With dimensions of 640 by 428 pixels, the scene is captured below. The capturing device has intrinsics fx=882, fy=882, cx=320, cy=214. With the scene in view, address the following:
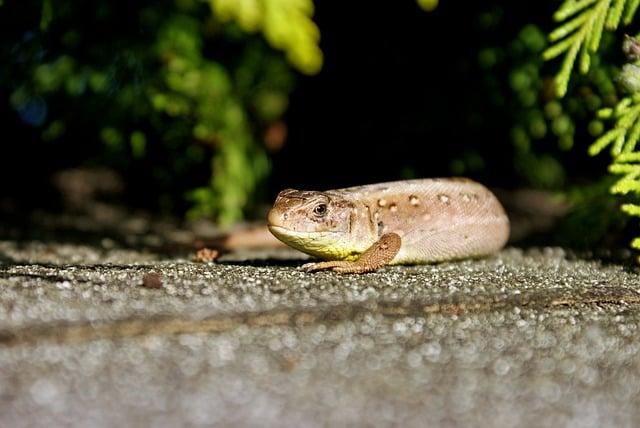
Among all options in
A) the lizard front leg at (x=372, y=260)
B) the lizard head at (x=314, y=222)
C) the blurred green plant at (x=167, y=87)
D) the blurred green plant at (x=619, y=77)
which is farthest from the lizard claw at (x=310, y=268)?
the blurred green plant at (x=167, y=87)

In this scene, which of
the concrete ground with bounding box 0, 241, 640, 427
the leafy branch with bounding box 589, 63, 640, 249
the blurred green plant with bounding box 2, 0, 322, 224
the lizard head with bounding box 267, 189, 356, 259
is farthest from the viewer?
the blurred green plant with bounding box 2, 0, 322, 224

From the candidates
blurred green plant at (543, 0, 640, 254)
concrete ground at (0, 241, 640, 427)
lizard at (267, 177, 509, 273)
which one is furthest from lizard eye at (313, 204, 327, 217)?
blurred green plant at (543, 0, 640, 254)

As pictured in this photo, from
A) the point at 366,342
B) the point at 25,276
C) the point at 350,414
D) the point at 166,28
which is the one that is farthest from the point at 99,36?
the point at 350,414

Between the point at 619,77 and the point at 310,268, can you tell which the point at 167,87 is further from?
the point at 619,77

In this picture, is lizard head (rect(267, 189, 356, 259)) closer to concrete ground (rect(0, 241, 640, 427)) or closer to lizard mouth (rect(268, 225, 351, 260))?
lizard mouth (rect(268, 225, 351, 260))

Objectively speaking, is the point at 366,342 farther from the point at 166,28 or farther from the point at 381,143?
the point at 381,143

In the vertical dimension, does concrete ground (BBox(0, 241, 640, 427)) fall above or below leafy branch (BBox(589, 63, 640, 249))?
below

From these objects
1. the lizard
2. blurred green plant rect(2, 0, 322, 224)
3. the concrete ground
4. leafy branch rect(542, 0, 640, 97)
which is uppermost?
leafy branch rect(542, 0, 640, 97)

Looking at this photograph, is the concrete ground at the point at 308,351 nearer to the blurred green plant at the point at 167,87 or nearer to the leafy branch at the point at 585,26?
the leafy branch at the point at 585,26
